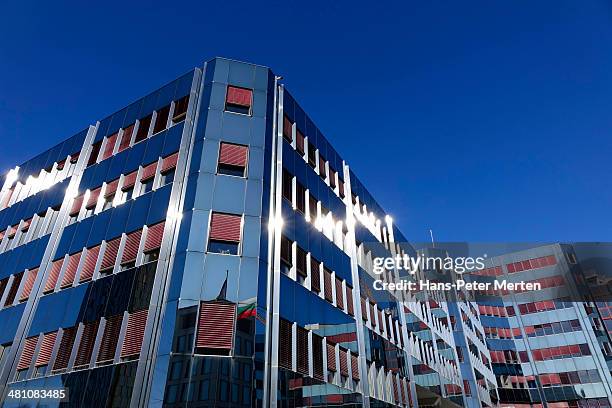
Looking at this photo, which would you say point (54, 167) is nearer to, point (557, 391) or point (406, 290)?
point (406, 290)

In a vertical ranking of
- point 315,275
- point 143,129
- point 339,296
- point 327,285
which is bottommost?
point 339,296

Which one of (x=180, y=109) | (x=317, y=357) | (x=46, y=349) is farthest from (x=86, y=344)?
(x=180, y=109)

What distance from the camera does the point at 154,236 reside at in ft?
63.6

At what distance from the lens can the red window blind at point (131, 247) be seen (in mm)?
19594

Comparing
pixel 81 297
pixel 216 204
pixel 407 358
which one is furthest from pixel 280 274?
pixel 407 358

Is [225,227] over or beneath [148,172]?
beneath

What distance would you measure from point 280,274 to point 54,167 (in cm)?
2156

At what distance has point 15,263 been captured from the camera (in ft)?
85.2

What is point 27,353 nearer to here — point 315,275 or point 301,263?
point 301,263

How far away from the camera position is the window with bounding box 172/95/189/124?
23.9 m

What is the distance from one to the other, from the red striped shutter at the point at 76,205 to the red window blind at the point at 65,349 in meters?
8.17

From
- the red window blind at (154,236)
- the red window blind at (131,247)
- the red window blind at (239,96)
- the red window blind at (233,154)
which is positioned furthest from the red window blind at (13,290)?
Result: the red window blind at (239,96)

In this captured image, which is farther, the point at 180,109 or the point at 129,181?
the point at 180,109

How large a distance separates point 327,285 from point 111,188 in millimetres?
13800
